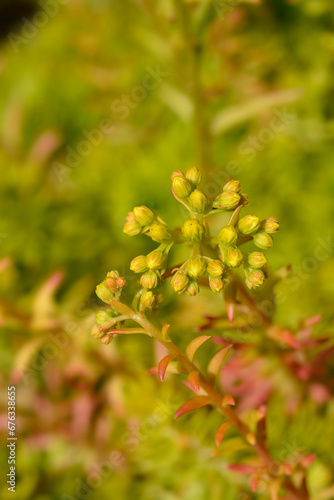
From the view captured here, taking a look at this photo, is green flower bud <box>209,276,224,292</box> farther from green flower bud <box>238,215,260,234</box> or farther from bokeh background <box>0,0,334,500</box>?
bokeh background <box>0,0,334,500</box>

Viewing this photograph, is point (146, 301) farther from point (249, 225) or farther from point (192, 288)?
point (249, 225)

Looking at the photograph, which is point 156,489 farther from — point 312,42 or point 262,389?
point 312,42

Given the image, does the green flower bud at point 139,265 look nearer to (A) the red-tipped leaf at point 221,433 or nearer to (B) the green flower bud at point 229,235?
(B) the green flower bud at point 229,235

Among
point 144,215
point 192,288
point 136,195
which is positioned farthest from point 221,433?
point 136,195

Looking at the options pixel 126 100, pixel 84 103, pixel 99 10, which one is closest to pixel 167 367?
pixel 126 100

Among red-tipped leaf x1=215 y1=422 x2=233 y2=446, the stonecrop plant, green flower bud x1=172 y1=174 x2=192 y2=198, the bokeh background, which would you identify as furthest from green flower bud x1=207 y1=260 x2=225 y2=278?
the bokeh background
